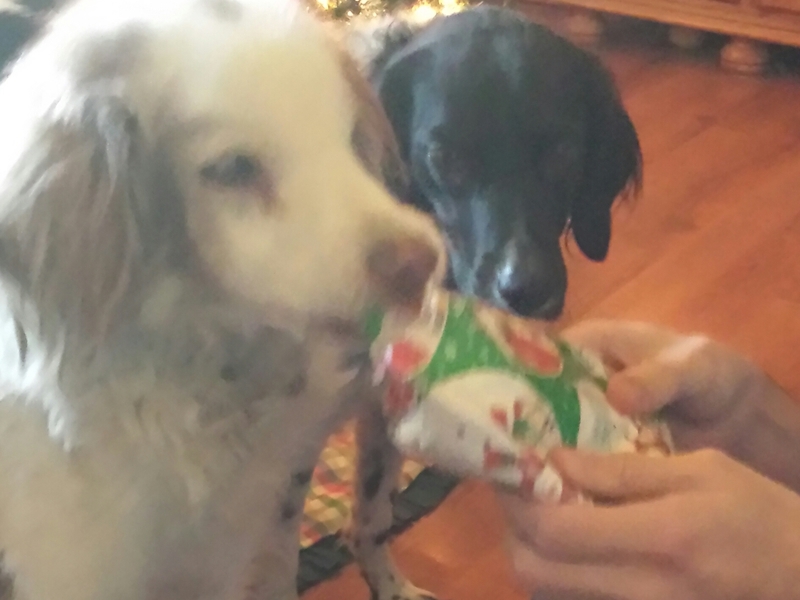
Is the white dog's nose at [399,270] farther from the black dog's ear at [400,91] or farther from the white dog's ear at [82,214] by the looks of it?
the black dog's ear at [400,91]

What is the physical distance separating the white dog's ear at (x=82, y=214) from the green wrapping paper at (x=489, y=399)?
0.62ft

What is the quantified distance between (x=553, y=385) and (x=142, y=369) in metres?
0.31

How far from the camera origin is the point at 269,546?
3.82 ft

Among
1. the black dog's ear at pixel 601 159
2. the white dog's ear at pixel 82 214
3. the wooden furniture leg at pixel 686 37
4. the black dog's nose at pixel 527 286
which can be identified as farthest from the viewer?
the wooden furniture leg at pixel 686 37

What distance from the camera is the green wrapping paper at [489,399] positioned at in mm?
681

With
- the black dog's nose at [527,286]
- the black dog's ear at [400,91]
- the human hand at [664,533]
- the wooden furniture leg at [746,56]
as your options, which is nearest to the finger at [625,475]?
the human hand at [664,533]

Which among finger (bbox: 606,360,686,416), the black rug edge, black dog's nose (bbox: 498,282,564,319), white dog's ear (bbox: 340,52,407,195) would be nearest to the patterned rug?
the black rug edge

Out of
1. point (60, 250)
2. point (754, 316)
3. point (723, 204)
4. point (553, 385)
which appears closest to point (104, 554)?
point (60, 250)

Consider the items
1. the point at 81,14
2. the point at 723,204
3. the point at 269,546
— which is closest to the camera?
the point at 81,14

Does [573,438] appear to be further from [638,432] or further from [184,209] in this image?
[184,209]

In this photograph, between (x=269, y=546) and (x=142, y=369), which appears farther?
(x=269, y=546)

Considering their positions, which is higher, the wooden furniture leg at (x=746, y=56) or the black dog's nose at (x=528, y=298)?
the black dog's nose at (x=528, y=298)

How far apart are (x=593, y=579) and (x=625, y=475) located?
7 cm

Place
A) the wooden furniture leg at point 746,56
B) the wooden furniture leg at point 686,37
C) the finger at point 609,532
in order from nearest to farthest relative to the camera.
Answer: the finger at point 609,532
the wooden furniture leg at point 746,56
the wooden furniture leg at point 686,37
